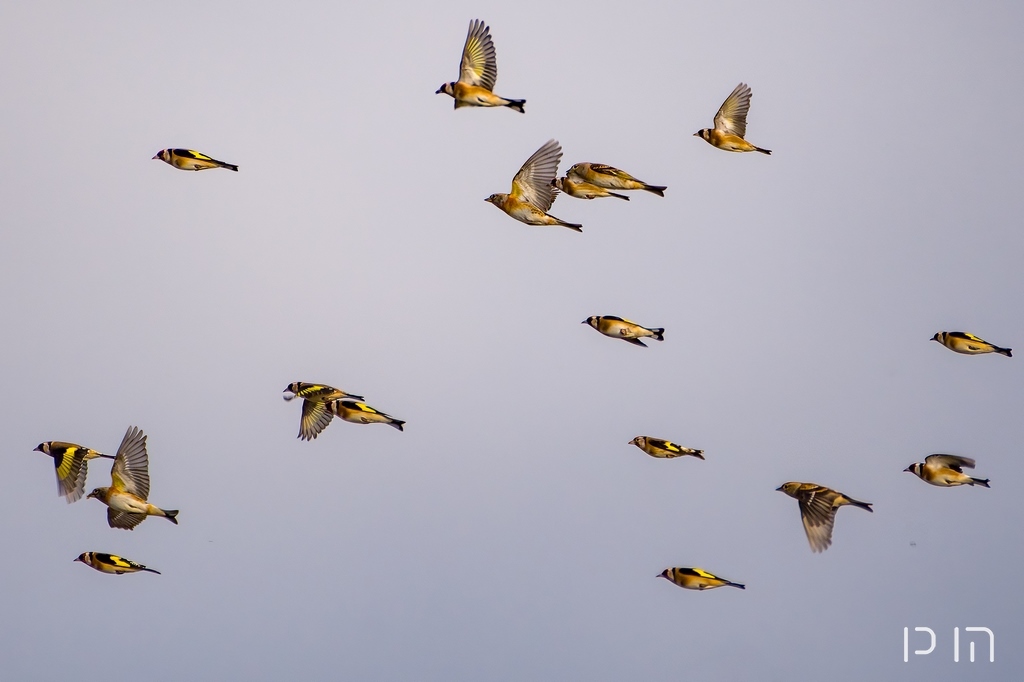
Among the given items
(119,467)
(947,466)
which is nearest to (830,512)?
(947,466)

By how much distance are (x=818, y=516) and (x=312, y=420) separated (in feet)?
24.2

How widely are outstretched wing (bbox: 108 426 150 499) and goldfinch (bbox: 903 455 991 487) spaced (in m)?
11.0

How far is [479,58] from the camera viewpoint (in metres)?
22.7

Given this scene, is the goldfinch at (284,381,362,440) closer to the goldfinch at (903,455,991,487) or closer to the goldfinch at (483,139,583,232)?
the goldfinch at (483,139,583,232)

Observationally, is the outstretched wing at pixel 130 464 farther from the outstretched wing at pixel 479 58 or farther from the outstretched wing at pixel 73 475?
the outstretched wing at pixel 479 58

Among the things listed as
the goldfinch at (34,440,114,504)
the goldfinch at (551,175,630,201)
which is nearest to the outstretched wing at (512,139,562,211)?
the goldfinch at (551,175,630,201)

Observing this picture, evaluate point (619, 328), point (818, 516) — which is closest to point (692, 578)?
point (818, 516)

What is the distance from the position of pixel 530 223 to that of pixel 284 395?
429cm

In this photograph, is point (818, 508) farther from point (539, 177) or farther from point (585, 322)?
point (539, 177)

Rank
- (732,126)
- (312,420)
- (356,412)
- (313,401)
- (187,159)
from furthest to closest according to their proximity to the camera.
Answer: (732,126) → (312,420) → (313,401) → (187,159) → (356,412)

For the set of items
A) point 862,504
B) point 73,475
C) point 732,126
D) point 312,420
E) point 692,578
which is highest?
point 732,126

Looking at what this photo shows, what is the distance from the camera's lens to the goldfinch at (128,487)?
23.4 metres

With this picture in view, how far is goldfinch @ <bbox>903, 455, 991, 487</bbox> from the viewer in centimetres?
2308

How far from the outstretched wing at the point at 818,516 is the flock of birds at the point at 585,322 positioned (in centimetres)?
1
